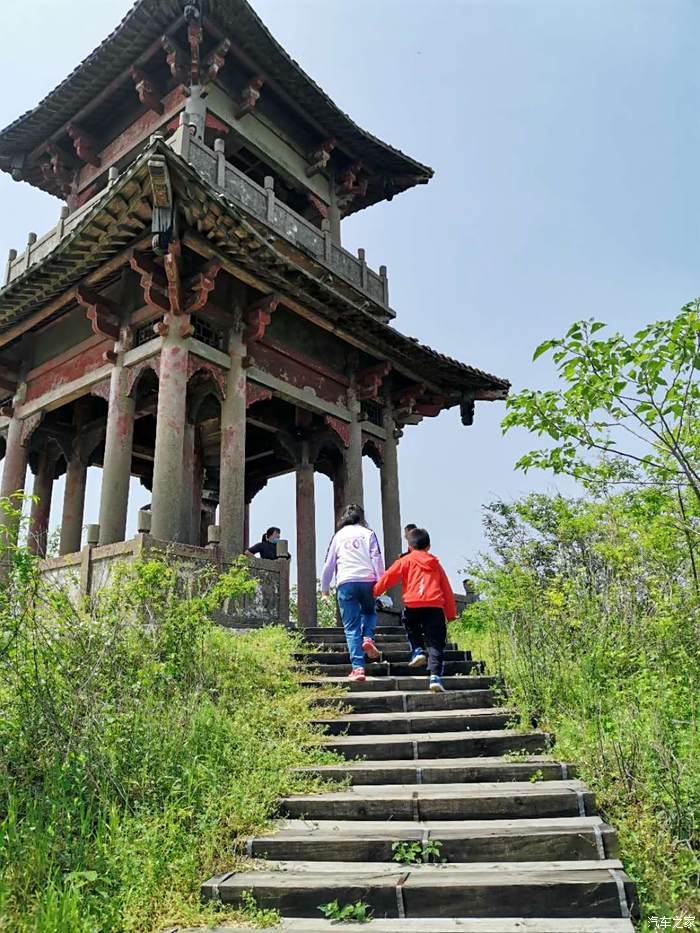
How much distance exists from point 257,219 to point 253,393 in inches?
98.9

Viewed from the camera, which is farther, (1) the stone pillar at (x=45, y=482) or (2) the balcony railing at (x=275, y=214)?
(1) the stone pillar at (x=45, y=482)

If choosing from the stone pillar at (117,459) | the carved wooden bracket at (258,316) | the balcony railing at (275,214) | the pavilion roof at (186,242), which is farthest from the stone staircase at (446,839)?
the balcony railing at (275,214)

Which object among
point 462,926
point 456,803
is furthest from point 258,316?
point 462,926

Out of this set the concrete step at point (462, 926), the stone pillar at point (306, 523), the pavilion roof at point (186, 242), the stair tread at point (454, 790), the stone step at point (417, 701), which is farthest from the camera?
the stone pillar at point (306, 523)

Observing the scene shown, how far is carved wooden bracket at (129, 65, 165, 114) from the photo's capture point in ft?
38.1

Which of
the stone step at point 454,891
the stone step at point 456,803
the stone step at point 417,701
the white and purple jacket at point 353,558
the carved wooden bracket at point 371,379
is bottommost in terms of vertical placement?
the stone step at point 454,891

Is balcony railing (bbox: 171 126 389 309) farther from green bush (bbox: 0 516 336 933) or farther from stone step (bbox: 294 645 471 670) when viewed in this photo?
green bush (bbox: 0 516 336 933)

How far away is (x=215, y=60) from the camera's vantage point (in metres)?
11.2

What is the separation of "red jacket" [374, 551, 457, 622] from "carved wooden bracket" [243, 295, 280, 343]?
15.7 feet

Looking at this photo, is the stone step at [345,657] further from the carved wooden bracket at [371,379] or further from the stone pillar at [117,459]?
the carved wooden bracket at [371,379]

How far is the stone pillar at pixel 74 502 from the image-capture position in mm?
12453

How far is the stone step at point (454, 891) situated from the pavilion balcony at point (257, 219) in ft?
26.3

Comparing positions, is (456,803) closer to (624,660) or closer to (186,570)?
(624,660)

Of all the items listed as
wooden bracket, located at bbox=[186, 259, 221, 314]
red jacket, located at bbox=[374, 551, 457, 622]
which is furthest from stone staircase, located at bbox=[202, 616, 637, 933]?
wooden bracket, located at bbox=[186, 259, 221, 314]
